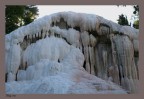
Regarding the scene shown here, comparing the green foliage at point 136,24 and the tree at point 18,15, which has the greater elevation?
the tree at point 18,15

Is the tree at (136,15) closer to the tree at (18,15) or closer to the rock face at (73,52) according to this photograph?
the rock face at (73,52)

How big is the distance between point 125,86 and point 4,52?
15.0 feet

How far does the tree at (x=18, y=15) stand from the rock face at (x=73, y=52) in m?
0.50

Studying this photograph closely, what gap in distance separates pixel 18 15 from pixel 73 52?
2.98m

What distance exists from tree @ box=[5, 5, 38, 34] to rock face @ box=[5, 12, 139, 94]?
1.62 ft

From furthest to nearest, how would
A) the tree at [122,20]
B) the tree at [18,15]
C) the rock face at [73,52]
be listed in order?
the tree at [122,20] < the tree at [18,15] < the rock face at [73,52]

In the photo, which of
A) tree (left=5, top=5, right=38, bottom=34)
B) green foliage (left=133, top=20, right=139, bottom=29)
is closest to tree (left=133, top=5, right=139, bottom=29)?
green foliage (left=133, top=20, right=139, bottom=29)

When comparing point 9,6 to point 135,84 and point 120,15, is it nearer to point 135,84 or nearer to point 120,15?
point 120,15

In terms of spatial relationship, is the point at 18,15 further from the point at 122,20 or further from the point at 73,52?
the point at 122,20

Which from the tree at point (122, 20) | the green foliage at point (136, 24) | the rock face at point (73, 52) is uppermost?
the tree at point (122, 20)

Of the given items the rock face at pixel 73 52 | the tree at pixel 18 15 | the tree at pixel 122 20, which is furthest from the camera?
the tree at pixel 122 20

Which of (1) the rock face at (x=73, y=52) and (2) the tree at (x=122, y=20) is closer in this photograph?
(1) the rock face at (x=73, y=52)

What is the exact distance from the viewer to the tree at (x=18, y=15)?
13445 mm

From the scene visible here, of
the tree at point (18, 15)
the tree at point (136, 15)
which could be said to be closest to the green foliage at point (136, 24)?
the tree at point (136, 15)
